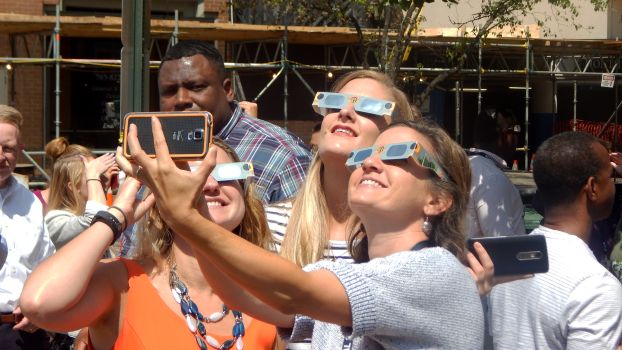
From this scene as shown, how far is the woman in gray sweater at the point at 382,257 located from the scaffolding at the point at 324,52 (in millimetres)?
13995

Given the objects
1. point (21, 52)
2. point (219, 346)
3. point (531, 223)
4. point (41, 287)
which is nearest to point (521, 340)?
point (219, 346)

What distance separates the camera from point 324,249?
3.43 metres

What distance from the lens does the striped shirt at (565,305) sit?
3.39m

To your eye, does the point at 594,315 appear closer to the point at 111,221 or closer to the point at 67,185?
the point at 111,221

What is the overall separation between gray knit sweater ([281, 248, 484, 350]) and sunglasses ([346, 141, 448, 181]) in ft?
0.87

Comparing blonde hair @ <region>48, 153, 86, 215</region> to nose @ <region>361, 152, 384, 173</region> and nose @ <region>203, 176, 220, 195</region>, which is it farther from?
nose @ <region>361, 152, 384, 173</region>

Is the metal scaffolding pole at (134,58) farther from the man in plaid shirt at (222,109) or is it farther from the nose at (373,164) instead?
the nose at (373,164)

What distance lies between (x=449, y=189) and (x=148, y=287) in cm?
97

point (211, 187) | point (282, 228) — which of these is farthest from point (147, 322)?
point (282, 228)

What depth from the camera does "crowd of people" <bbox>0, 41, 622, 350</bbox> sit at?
222cm

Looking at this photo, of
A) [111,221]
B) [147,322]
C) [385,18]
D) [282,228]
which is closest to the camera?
[111,221]

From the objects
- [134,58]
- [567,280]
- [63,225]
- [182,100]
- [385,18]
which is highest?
[385,18]

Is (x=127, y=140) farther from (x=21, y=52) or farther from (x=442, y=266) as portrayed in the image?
(x=21, y=52)

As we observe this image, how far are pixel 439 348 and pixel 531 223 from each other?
457 centimetres
